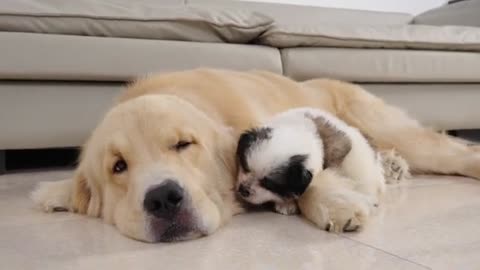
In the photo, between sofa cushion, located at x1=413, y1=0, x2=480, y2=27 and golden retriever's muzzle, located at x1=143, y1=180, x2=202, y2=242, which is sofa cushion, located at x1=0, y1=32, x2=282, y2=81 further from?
sofa cushion, located at x1=413, y1=0, x2=480, y2=27

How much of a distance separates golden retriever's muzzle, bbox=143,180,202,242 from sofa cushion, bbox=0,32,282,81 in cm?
136

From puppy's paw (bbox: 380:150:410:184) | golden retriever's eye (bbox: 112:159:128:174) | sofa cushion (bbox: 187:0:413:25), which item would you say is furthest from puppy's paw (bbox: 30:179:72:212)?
sofa cushion (bbox: 187:0:413:25)

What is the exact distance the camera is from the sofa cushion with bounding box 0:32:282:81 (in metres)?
2.45

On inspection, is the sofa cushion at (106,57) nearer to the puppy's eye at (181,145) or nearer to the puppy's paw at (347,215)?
the puppy's eye at (181,145)

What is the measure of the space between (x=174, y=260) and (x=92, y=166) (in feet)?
1.79

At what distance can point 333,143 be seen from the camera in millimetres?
1676

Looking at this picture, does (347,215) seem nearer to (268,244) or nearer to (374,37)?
(268,244)

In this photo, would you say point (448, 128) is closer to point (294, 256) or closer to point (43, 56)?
point (43, 56)

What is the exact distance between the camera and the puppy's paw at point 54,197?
1783 millimetres

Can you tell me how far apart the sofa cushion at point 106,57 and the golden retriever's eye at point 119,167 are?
113 centimetres

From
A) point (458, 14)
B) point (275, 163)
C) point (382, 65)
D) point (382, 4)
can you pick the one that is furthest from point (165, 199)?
point (382, 4)

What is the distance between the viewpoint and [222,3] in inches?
186

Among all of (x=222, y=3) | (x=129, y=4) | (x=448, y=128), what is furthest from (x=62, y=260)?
(x=222, y=3)

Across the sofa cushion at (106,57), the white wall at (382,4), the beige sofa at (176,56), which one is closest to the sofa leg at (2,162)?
the beige sofa at (176,56)
